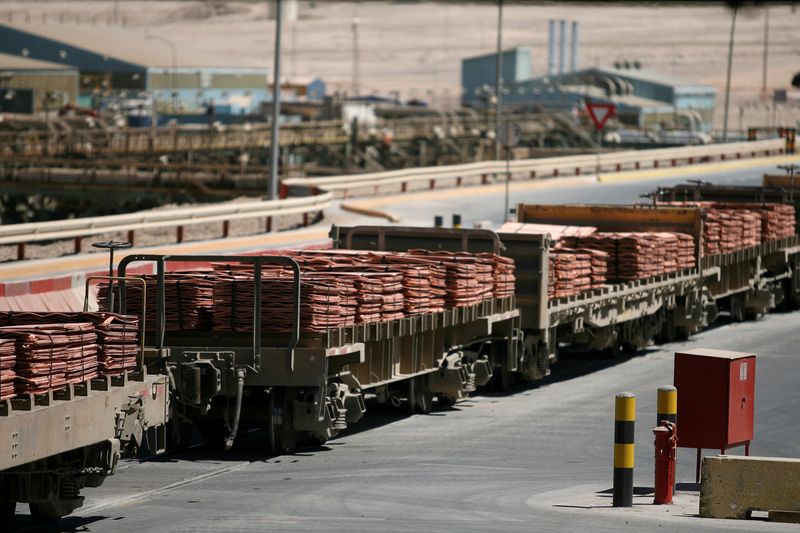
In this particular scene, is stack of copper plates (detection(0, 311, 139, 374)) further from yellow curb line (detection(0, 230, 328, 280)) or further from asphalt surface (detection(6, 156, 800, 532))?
yellow curb line (detection(0, 230, 328, 280))

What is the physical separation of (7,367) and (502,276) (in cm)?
1042

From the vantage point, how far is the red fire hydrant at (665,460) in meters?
14.2

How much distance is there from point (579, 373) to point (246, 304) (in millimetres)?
8615

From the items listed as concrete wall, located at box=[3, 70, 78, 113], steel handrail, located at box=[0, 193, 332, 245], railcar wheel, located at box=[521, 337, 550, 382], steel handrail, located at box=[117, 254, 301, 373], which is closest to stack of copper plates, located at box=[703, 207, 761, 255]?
railcar wheel, located at box=[521, 337, 550, 382]

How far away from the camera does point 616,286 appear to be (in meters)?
25.0

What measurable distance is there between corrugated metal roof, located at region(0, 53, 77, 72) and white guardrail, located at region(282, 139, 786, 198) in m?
40.6

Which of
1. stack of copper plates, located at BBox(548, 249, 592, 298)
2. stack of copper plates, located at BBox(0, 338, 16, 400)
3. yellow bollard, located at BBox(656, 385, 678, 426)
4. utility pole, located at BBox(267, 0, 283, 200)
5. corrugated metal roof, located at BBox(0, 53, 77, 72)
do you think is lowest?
yellow bollard, located at BBox(656, 385, 678, 426)

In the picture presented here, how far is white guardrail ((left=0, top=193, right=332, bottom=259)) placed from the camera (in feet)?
100

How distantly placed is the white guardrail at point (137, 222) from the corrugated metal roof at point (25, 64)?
201 feet

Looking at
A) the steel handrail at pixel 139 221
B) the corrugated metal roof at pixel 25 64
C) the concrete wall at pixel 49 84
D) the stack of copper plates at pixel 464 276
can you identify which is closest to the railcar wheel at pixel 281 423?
the stack of copper plates at pixel 464 276

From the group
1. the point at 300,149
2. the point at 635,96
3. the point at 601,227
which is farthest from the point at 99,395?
the point at 635,96

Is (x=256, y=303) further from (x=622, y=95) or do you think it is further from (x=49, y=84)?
(x=622, y=95)

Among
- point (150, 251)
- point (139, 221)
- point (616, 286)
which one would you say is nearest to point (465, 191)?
point (139, 221)

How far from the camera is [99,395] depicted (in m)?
12.7
